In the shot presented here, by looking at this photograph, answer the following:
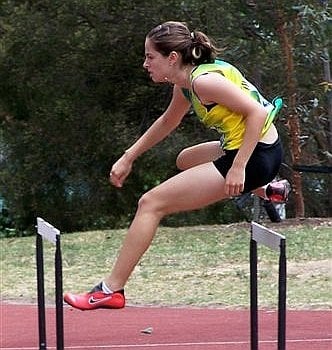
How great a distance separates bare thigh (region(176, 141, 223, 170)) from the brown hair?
50 cm

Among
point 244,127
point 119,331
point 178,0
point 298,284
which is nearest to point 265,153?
point 244,127

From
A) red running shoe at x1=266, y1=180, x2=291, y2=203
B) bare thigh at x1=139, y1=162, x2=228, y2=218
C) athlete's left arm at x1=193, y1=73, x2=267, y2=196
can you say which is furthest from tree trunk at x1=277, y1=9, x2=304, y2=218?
athlete's left arm at x1=193, y1=73, x2=267, y2=196

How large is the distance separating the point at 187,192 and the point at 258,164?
0.37m

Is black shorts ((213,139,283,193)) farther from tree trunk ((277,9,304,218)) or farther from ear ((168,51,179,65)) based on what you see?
tree trunk ((277,9,304,218))

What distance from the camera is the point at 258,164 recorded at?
17.0 ft

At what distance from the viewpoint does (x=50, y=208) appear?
59.2 feet

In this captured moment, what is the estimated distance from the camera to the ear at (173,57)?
5231 mm

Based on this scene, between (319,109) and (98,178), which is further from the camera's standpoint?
(98,178)

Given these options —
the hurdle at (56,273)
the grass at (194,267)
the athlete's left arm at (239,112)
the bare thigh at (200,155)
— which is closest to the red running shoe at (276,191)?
the bare thigh at (200,155)

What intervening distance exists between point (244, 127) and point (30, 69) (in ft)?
37.7

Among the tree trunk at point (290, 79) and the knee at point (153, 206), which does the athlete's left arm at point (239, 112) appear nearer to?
the knee at point (153, 206)

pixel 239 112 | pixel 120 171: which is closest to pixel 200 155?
pixel 120 171

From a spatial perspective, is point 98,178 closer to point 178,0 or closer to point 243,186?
point 178,0

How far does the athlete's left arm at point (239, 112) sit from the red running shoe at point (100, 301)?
2.46 ft
